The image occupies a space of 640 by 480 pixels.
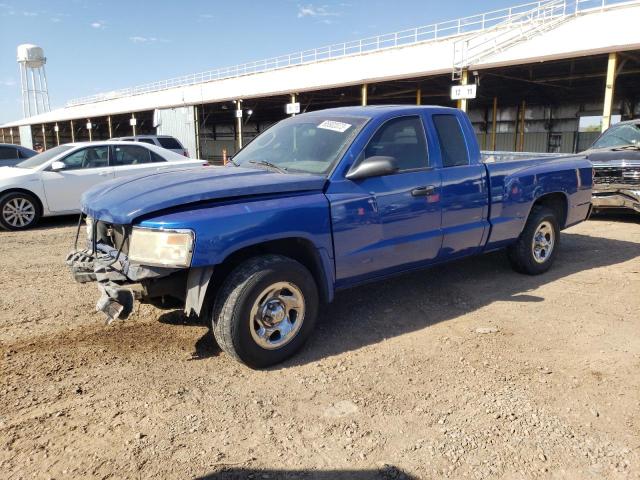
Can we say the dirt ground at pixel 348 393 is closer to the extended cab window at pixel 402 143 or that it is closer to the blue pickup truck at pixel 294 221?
the blue pickup truck at pixel 294 221

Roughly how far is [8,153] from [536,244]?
12.7m

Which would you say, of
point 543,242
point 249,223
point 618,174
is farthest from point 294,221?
point 618,174

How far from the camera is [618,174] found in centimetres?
883

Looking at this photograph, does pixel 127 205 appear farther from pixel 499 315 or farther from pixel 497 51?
pixel 497 51

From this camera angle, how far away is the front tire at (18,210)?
8.71 metres

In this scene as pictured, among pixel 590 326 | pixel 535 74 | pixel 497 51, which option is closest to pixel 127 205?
pixel 590 326

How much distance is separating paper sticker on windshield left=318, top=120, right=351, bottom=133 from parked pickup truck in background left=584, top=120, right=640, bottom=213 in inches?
268

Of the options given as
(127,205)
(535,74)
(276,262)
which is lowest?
(276,262)

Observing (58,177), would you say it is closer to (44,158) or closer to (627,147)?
(44,158)

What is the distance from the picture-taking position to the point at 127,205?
10.9 feet

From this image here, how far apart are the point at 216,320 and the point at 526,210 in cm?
381

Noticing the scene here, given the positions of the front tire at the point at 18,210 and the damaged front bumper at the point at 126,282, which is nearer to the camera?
the damaged front bumper at the point at 126,282

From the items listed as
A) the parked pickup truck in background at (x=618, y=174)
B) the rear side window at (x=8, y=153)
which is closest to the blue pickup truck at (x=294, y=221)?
the parked pickup truck in background at (x=618, y=174)

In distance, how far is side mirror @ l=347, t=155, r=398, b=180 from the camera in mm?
3836
